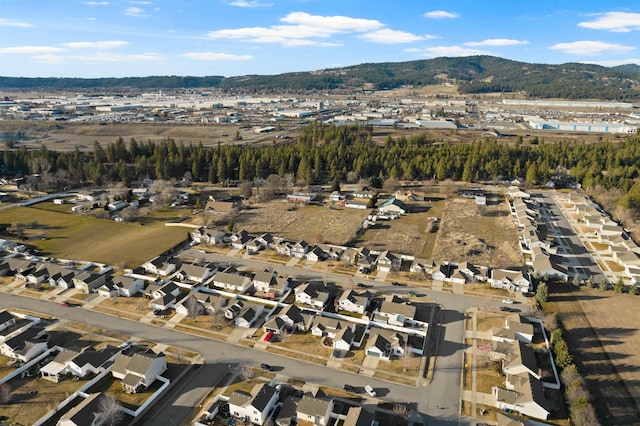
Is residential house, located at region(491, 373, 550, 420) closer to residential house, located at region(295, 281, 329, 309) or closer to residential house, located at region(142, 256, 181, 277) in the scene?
residential house, located at region(295, 281, 329, 309)

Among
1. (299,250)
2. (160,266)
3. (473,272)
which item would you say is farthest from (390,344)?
(160,266)

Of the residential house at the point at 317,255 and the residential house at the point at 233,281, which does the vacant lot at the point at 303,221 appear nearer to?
the residential house at the point at 317,255

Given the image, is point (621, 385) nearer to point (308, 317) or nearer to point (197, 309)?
point (308, 317)

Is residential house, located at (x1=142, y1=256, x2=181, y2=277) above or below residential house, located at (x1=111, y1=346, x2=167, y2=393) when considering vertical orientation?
above

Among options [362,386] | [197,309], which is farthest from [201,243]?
[362,386]

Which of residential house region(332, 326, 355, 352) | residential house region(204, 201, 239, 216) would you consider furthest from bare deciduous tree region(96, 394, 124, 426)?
residential house region(204, 201, 239, 216)
